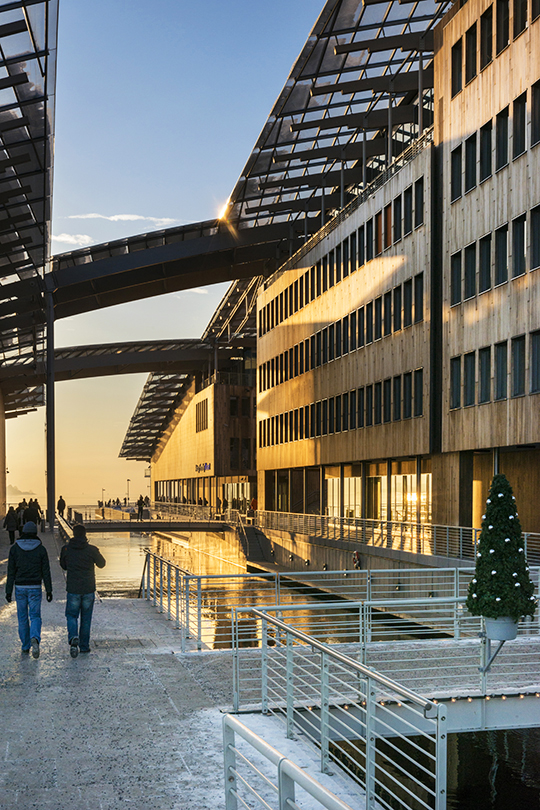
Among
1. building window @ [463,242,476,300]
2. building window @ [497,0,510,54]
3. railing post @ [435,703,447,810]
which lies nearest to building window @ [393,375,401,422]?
building window @ [463,242,476,300]

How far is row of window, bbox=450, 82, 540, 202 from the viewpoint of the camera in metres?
24.3

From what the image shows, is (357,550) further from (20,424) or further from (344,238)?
(20,424)

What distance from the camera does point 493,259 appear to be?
2644cm

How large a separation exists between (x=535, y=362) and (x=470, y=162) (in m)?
7.80

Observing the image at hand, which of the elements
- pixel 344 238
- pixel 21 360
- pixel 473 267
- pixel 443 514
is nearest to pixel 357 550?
pixel 443 514

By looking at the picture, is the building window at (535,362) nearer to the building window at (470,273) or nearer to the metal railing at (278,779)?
the building window at (470,273)

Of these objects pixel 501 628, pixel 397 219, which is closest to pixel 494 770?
pixel 501 628

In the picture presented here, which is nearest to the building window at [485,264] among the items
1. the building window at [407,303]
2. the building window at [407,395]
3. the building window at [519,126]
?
the building window at [519,126]

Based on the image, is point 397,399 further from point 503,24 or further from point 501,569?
point 501,569

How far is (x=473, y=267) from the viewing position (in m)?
A: 28.5

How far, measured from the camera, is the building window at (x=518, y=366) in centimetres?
2513

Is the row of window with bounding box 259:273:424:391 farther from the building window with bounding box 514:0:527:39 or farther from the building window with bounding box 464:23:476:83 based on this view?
the building window with bounding box 514:0:527:39

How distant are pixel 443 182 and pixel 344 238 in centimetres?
1101

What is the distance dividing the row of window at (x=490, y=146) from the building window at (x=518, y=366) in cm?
524
